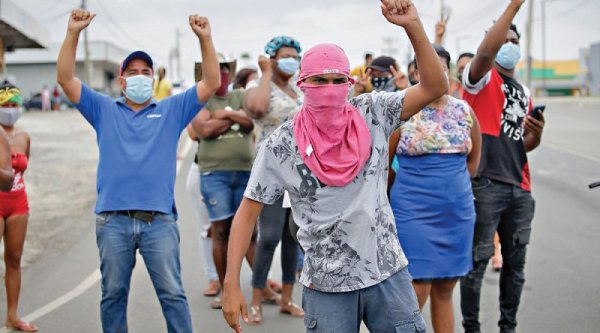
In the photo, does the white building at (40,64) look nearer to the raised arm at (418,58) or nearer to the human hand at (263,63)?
the human hand at (263,63)

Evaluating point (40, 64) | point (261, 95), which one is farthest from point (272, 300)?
point (40, 64)

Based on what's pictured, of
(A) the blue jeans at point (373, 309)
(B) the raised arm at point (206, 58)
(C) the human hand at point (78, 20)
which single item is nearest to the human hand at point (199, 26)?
(B) the raised arm at point (206, 58)

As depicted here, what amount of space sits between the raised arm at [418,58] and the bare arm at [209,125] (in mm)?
3275

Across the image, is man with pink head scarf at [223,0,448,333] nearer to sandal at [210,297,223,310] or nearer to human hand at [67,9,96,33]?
human hand at [67,9,96,33]

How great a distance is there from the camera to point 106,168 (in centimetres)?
486

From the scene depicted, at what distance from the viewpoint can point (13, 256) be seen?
603cm

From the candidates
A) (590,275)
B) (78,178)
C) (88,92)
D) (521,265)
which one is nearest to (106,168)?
(88,92)

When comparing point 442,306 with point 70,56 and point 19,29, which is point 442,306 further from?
point 19,29

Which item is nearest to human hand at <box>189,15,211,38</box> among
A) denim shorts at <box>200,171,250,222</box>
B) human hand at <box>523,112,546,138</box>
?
denim shorts at <box>200,171,250,222</box>

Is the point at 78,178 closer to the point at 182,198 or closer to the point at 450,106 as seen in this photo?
the point at 182,198

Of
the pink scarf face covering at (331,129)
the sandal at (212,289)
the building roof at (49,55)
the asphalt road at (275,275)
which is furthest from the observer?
the building roof at (49,55)

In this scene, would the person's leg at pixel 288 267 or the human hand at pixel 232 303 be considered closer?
the human hand at pixel 232 303

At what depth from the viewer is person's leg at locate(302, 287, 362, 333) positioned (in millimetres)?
3438

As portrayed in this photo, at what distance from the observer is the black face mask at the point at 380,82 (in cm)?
617
